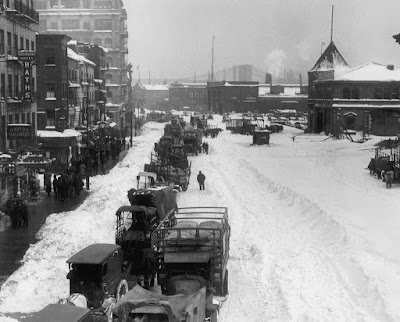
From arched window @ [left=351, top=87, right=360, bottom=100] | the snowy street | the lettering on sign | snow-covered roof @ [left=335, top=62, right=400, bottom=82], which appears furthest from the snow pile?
snow-covered roof @ [left=335, top=62, right=400, bottom=82]

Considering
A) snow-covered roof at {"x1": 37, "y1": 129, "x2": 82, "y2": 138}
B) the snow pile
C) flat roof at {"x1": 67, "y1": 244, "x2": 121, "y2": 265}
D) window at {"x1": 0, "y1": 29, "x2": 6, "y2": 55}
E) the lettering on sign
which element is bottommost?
the snow pile

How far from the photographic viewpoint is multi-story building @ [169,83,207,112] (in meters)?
182

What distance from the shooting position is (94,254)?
15367 mm

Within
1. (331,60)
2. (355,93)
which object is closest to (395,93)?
(355,93)

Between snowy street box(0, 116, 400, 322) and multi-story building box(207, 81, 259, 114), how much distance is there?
100m

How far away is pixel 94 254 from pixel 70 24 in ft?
319

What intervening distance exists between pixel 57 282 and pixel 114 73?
88.2 metres

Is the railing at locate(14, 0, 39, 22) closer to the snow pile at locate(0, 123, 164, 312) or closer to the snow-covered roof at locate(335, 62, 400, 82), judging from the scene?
the snow pile at locate(0, 123, 164, 312)

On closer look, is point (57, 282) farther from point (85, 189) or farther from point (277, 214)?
point (85, 189)

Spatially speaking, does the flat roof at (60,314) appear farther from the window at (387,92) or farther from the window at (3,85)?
the window at (387,92)

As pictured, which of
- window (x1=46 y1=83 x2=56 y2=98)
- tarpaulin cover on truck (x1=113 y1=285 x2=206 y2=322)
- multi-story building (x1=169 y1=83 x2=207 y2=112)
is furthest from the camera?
multi-story building (x1=169 y1=83 x2=207 y2=112)

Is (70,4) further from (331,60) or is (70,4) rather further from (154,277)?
(154,277)

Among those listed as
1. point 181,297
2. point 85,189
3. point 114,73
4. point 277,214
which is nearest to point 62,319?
point 181,297

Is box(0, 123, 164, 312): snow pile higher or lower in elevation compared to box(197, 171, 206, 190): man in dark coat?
lower
